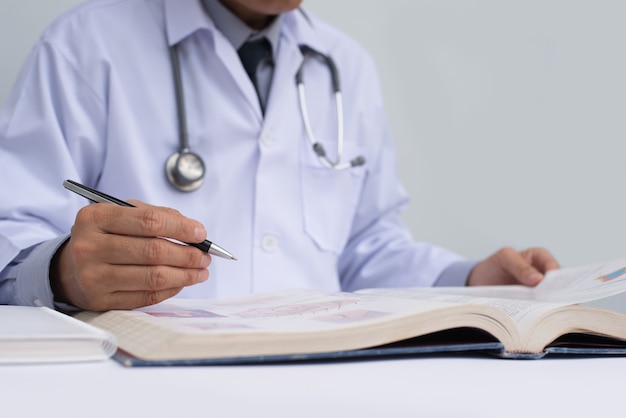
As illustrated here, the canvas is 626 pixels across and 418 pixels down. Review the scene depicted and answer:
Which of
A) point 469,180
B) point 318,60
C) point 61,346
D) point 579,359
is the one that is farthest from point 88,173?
point 469,180

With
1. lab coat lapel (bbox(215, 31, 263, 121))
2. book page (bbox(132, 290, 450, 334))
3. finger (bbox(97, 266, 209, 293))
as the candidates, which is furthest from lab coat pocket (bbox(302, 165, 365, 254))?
finger (bbox(97, 266, 209, 293))

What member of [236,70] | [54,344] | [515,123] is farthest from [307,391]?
[515,123]

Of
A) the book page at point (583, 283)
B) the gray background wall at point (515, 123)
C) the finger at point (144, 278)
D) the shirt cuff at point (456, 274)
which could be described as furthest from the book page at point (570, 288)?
the gray background wall at point (515, 123)

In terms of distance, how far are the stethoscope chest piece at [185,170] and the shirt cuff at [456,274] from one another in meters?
0.45

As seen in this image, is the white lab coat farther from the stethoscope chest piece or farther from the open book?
the open book

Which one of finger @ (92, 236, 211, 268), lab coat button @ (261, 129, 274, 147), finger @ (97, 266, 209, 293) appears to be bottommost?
finger @ (97, 266, 209, 293)

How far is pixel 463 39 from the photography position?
1.74 metres

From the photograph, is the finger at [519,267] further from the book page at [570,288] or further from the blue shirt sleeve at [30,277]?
the blue shirt sleeve at [30,277]

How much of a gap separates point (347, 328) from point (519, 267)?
63cm

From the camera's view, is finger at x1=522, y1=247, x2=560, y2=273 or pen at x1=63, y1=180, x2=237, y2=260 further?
finger at x1=522, y1=247, x2=560, y2=273

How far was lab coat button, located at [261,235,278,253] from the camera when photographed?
1193 millimetres

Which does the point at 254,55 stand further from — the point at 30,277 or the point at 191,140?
the point at 30,277

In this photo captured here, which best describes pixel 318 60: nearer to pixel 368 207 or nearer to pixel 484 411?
pixel 368 207

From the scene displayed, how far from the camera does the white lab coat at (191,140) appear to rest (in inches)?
42.1
